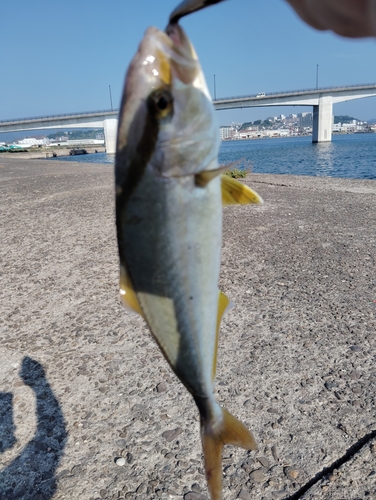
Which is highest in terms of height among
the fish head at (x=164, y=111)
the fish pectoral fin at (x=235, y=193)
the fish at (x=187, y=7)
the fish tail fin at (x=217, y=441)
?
the fish at (x=187, y=7)

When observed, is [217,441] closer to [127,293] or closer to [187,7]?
[127,293]

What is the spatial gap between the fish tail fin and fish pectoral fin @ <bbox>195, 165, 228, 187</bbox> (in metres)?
0.82

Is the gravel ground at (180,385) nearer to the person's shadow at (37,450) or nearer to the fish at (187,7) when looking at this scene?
the person's shadow at (37,450)

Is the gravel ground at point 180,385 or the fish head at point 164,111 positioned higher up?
the fish head at point 164,111

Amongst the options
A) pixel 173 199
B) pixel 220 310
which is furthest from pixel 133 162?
pixel 220 310

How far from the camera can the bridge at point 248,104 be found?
5112 cm

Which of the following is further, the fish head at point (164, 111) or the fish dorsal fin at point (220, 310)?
the fish dorsal fin at point (220, 310)

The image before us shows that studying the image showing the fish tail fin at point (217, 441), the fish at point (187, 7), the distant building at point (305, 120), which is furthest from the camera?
the distant building at point (305, 120)

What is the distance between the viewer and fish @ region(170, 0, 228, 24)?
933 millimetres

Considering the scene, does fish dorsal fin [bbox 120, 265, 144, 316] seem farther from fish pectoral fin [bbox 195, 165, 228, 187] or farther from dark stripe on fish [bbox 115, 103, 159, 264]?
fish pectoral fin [bbox 195, 165, 228, 187]

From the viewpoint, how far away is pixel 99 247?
5.98m

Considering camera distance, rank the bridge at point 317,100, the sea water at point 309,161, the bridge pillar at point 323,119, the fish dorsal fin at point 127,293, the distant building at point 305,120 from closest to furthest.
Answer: the fish dorsal fin at point 127,293
the sea water at point 309,161
the bridge at point 317,100
the bridge pillar at point 323,119
the distant building at point 305,120

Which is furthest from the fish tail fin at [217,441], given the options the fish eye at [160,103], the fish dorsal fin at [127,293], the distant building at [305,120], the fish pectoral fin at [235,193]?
the distant building at [305,120]

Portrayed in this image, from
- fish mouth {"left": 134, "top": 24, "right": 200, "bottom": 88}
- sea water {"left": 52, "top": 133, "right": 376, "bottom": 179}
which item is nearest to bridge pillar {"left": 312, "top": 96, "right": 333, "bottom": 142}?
sea water {"left": 52, "top": 133, "right": 376, "bottom": 179}
